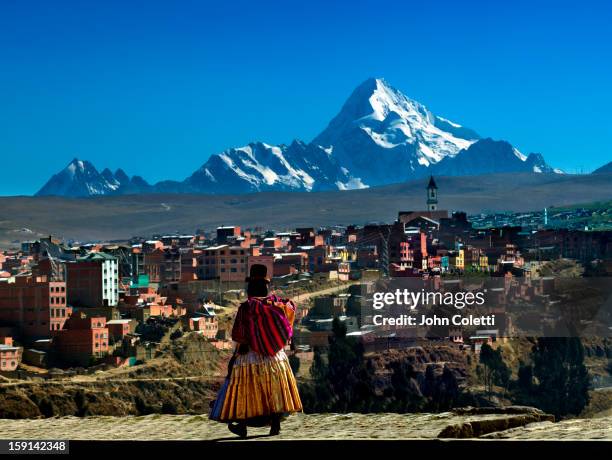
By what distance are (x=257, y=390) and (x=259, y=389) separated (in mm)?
14

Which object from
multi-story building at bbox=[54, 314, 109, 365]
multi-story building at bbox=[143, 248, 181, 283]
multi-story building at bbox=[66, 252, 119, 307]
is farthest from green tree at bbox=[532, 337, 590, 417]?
multi-story building at bbox=[143, 248, 181, 283]

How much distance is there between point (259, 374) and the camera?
768cm

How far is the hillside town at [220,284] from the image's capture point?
40.3 m

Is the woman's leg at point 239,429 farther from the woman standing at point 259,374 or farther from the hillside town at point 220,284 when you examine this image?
the hillside town at point 220,284

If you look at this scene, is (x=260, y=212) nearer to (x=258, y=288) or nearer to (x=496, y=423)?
(x=258, y=288)

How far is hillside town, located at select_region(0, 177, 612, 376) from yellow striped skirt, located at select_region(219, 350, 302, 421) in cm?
2854

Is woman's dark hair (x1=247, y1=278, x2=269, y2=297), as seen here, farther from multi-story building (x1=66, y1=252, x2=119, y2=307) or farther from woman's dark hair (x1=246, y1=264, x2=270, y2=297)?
multi-story building (x1=66, y1=252, x2=119, y2=307)

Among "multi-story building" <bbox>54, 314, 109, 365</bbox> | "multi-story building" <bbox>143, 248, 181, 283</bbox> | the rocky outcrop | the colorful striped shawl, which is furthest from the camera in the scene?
"multi-story building" <bbox>143, 248, 181, 283</bbox>

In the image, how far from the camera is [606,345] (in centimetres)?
4216

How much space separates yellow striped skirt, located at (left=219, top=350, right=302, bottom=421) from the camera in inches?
299

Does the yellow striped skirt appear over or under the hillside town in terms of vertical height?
under

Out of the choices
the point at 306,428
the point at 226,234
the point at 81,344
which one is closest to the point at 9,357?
the point at 81,344

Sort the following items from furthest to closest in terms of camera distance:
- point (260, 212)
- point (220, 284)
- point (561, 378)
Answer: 1. point (260, 212)
2. point (220, 284)
3. point (561, 378)
